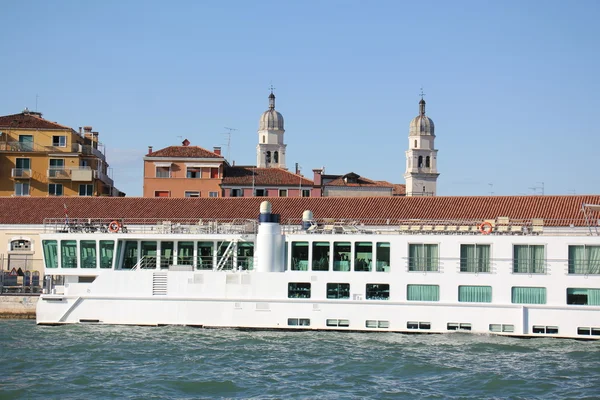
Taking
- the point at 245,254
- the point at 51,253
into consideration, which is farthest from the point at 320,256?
the point at 51,253

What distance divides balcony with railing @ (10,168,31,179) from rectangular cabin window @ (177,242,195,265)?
27841 millimetres

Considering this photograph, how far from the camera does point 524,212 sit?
44844mm

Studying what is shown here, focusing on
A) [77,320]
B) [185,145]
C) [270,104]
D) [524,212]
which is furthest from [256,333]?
[270,104]

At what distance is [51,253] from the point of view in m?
33.1

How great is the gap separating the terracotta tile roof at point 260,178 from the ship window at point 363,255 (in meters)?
32.0

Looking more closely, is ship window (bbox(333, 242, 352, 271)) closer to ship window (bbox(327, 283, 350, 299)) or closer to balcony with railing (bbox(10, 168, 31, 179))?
ship window (bbox(327, 283, 350, 299))

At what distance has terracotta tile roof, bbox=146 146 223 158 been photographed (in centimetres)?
6300

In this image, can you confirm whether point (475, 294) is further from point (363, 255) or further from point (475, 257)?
point (363, 255)

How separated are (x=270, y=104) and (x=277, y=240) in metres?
70.1

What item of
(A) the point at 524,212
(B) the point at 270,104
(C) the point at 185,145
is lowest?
(A) the point at 524,212

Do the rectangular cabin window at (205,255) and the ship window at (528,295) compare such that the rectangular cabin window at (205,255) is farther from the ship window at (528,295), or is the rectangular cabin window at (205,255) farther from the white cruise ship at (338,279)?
the ship window at (528,295)

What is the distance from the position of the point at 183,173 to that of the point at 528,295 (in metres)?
35.9

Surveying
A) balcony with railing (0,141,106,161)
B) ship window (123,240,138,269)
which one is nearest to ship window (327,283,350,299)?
ship window (123,240,138,269)

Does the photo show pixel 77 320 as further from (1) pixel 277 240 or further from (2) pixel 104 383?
(2) pixel 104 383
